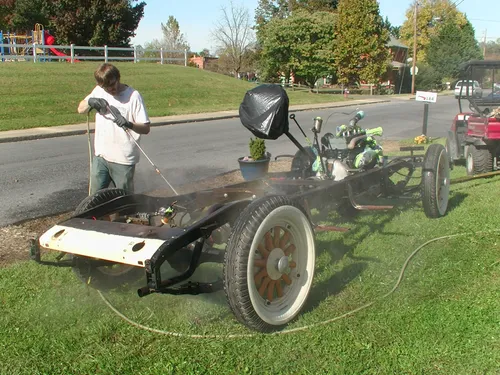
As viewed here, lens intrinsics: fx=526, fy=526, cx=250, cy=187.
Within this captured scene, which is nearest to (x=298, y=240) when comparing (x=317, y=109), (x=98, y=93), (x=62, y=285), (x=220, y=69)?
(x=62, y=285)

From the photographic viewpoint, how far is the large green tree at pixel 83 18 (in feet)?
128

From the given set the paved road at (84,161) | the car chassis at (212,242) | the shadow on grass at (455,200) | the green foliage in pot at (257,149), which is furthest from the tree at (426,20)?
the car chassis at (212,242)

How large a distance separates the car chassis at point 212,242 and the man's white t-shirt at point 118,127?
768 mm

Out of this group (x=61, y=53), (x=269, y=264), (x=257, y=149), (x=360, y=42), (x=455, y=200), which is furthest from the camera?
(x=360, y=42)

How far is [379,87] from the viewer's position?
47.0 m

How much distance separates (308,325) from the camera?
3557mm

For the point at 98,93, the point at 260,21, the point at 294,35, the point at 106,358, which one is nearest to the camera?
the point at 106,358

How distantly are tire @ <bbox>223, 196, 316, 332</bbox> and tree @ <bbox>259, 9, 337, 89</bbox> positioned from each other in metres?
43.3

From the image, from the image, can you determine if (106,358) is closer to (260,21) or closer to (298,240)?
(298,240)

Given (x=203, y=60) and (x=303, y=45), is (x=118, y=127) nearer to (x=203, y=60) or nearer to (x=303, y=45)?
(x=303, y=45)

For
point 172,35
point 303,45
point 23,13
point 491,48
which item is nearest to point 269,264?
point 303,45

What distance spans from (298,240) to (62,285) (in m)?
2.00

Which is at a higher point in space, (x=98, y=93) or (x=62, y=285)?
(x=98, y=93)

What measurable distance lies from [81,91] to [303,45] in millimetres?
26608
